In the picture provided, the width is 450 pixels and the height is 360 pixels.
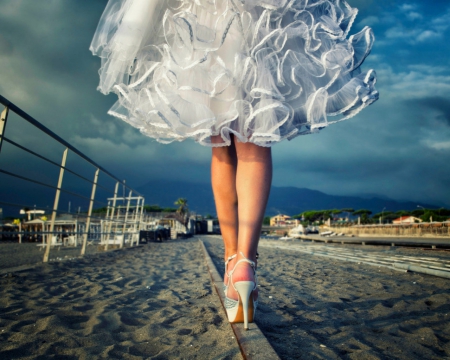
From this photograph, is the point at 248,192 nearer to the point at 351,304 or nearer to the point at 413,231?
the point at 351,304

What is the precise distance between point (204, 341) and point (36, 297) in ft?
3.38

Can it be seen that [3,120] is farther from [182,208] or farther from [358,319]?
[182,208]

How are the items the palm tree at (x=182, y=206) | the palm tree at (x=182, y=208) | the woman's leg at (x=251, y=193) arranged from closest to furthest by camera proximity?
1. the woman's leg at (x=251, y=193)
2. the palm tree at (x=182, y=208)
3. the palm tree at (x=182, y=206)

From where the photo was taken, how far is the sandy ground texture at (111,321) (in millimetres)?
866

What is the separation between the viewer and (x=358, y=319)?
1.18m

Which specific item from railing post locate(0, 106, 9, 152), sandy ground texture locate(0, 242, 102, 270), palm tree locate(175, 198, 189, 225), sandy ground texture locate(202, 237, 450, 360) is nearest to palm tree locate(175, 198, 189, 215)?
palm tree locate(175, 198, 189, 225)

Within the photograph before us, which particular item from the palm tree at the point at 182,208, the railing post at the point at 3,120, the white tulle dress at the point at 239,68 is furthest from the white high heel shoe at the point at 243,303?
the palm tree at the point at 182,208

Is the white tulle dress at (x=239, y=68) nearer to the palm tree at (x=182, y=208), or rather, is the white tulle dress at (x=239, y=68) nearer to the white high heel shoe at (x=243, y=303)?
the white high heel shoe at (x=243, y=303)

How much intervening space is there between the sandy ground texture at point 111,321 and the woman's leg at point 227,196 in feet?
0.85

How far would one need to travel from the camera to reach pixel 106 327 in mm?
1067

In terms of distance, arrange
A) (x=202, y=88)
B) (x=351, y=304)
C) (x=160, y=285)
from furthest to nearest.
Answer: (x=160, y=285)
(x=351, y=304)
(x=202, y=88)

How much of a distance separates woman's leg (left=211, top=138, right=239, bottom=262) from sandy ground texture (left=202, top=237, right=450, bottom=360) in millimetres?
317

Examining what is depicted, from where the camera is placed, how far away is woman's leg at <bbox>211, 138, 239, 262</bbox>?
1.13 m

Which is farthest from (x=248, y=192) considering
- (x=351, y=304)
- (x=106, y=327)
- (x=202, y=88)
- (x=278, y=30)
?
(x=351, y=304)
